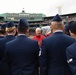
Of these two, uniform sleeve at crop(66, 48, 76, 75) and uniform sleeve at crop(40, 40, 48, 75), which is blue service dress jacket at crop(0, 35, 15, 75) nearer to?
uniform sleeve at crop(40, 40, 48, 75)

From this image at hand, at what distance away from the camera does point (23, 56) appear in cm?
395

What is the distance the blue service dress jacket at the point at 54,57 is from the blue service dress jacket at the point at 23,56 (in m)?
0.13

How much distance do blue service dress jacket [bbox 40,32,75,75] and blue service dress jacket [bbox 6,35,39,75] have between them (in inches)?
5.2

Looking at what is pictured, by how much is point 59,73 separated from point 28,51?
0.59 m

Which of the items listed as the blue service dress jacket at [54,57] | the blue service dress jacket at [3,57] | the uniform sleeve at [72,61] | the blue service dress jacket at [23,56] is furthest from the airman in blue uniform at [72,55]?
the blue service dress jacket at [3,57]

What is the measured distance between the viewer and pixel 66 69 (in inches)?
154

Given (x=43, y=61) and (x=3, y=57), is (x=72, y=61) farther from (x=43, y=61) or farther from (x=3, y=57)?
(x=3, y=57)

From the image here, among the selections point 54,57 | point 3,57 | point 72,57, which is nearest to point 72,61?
point 72,57

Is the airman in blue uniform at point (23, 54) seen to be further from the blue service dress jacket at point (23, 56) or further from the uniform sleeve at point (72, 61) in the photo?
the uniform sleeve at point (72, 61)

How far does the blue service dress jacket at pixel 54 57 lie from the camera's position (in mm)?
3893

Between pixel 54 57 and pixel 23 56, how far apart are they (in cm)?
49

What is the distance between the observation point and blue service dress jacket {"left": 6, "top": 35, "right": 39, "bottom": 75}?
12.8 feet

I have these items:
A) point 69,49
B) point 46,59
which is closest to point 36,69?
point 46,59

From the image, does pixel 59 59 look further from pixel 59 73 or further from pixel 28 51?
pixel 28 51
